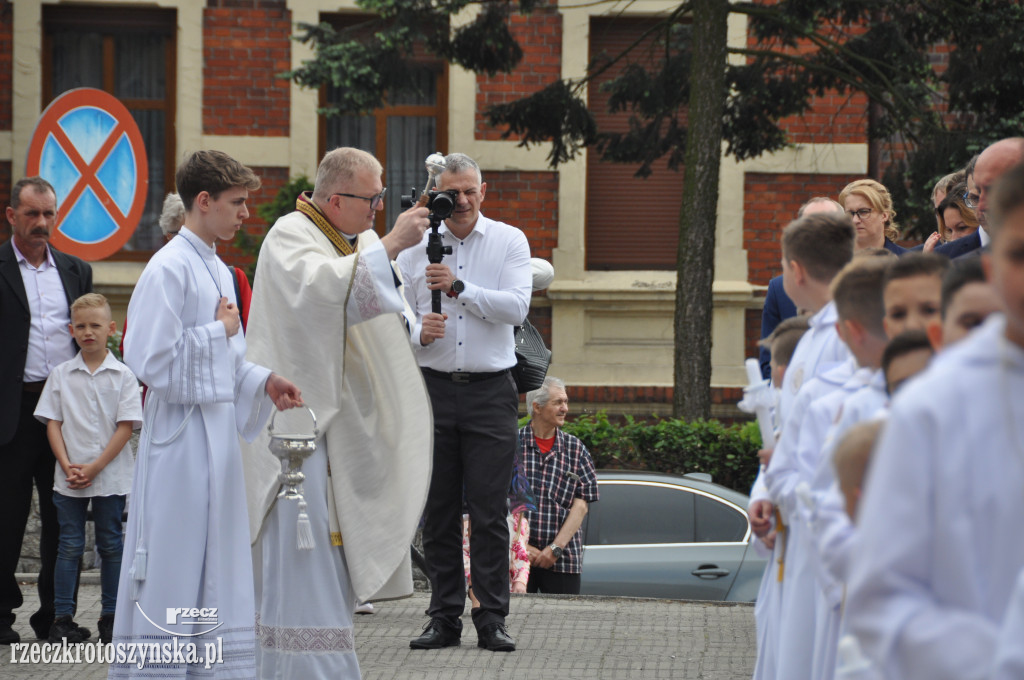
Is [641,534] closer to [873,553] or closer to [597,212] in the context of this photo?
[597,212]

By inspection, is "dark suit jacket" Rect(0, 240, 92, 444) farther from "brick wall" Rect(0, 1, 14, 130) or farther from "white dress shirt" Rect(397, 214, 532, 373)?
"brick wall" Rect(0, 1, 14, 130)

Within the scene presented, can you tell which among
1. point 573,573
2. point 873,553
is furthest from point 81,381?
point 873,553

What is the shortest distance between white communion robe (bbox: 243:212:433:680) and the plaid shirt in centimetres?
281

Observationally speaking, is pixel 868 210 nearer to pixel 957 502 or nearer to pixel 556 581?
pixel 556 581

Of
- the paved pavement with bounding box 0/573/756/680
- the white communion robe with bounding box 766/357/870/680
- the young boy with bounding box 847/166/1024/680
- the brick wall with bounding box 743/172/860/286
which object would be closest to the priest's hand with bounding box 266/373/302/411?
the paved pavement with bounding box 0/573/756/680

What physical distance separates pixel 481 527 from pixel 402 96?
814 centimetres

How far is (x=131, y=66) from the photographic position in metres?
13.7

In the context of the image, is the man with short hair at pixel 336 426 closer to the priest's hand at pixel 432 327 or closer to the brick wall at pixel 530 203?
the priest's hand at pixel 432 327

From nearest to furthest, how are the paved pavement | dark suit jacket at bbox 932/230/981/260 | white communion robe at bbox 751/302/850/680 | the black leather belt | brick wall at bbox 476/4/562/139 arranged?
white communion robe at bbox 751/302/850/680 → dark suit jacket at bbox 932/230/981/260 → the paved pavement → the black leather belt → brick wall at bbox 476/4/562/139

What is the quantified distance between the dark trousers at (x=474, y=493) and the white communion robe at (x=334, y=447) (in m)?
0.90

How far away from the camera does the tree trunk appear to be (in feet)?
33.9

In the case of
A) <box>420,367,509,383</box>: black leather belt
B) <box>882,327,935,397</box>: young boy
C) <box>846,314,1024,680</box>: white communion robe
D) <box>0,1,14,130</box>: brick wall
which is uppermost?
<box>0,1,14,130</box>: brick wall

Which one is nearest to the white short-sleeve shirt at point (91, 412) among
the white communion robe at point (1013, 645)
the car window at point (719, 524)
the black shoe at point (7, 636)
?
the black shoe at point (7, 636)

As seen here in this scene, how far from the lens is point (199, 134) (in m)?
13.3
